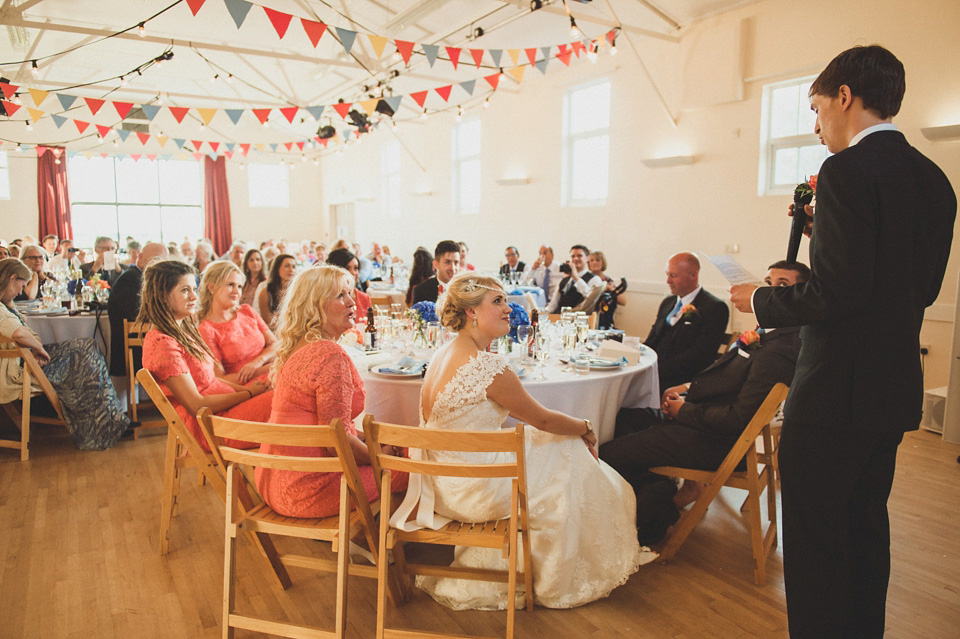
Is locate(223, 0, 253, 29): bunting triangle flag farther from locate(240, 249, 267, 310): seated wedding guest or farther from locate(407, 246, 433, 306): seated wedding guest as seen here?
locate(407, 246, 433, 306): seated wedding guest

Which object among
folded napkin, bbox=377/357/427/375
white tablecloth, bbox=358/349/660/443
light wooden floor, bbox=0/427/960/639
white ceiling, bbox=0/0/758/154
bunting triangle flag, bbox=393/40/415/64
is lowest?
light wooden floor, bbox=0/427/960/639

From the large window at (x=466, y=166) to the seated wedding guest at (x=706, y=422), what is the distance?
9.40 meters

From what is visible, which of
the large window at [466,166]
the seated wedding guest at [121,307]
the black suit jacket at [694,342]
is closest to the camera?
the black suit jacket at [694,342]

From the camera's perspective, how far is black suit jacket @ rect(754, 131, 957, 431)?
5.14 ft

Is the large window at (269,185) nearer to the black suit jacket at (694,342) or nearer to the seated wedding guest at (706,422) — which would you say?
the black suit jacket at (694,342)

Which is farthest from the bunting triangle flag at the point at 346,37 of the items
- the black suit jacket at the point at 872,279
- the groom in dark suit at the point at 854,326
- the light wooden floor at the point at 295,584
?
the black suit jacket at the point at 872,279

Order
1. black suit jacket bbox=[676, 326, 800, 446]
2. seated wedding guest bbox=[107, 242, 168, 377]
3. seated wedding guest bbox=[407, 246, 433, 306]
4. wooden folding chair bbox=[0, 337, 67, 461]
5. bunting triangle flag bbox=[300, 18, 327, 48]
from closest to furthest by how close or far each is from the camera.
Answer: black suit jacket bbox=[676, 326, 800, 446], wooden folding chair bbox=[0, 337, 67, 461], seated wedding guest bbox=[107, 242, 168, 377], bunting triangle flag bbox=[300, 18, 327, 48], seated wedding guest bbox=[407, 246, 433, 306]

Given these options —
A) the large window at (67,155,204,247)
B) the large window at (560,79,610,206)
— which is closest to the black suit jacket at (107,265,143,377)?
the large window at (560,79,610,206)

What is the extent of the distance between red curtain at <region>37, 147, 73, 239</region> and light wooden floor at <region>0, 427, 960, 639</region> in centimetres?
1376

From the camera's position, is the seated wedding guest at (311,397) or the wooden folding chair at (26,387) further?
the wooden folding chair at (26,387)

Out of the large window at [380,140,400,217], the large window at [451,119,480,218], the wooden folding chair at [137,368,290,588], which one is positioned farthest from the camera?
the large window at [380,140,400,217]

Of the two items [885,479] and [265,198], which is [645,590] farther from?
[265,198]

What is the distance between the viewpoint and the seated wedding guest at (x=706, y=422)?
271 centimetres

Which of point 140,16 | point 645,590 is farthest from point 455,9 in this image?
point 645,590
